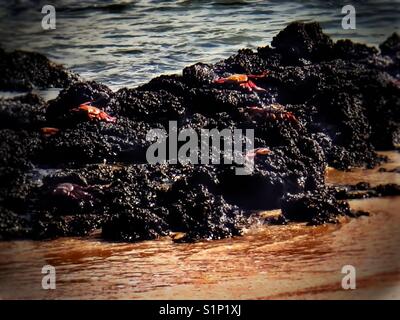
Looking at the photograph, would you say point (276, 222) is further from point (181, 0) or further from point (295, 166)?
point (181, 0)

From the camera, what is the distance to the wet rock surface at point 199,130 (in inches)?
227

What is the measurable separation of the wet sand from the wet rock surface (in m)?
0.15

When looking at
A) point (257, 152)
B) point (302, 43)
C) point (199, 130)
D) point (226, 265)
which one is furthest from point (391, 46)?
point (226, 265)

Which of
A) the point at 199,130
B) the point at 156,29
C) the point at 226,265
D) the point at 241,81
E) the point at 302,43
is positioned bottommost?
the point at 226,265

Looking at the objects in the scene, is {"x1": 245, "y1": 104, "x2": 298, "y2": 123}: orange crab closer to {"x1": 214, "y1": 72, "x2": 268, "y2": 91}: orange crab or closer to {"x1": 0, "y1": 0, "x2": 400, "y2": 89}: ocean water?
{"x1": 214, "y1": 72, "x2": 268, "y2": 91}: orange crab

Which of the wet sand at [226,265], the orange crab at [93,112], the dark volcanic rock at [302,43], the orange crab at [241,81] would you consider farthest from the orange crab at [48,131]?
the dark volcanic rock at [302,43]

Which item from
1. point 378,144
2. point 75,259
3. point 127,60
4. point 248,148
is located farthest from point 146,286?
point 378,144

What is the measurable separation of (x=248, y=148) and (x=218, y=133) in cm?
26

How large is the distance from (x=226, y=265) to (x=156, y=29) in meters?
2.16

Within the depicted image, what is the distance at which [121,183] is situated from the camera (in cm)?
598

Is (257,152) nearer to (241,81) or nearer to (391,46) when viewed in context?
(241,81)

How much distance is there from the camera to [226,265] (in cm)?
521

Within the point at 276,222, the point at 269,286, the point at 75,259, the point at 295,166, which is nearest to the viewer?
the point at 269,286

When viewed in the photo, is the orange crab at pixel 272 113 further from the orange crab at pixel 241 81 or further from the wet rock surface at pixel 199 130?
the orange crab at pixel 241 81
